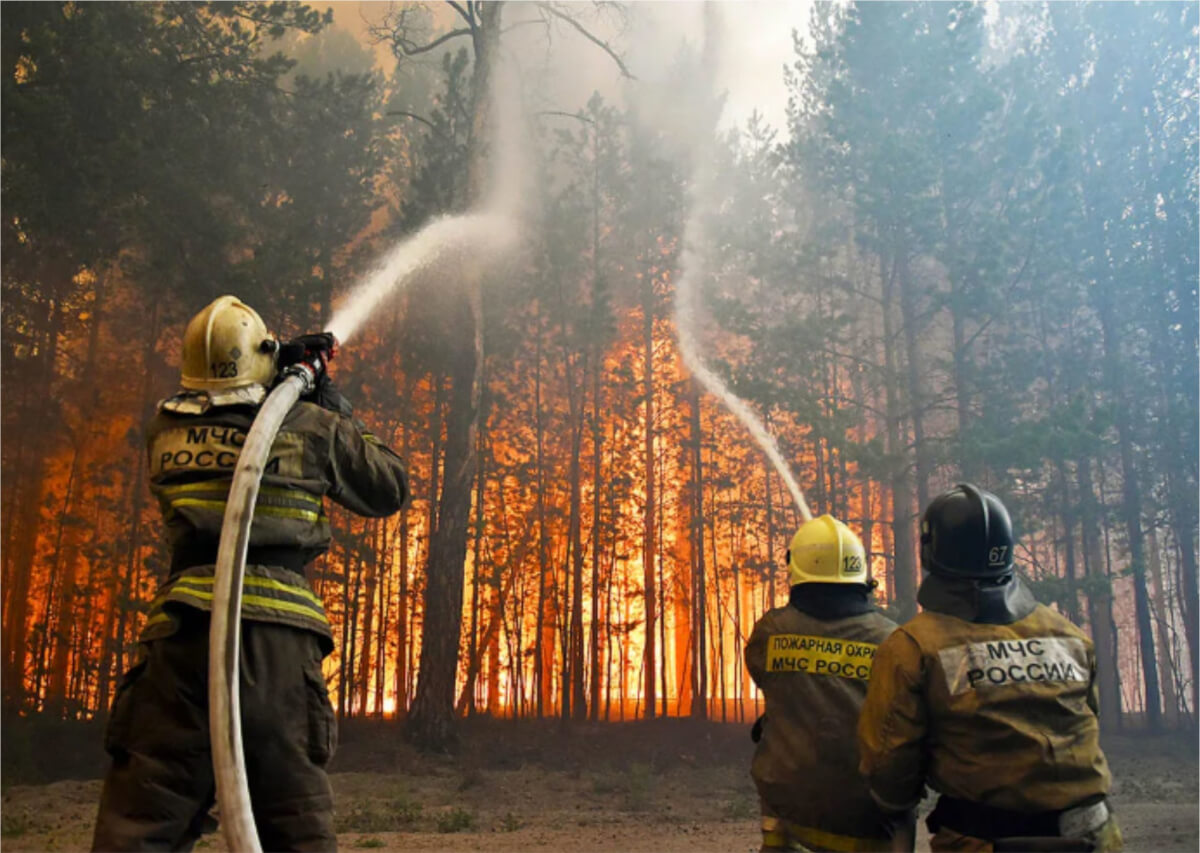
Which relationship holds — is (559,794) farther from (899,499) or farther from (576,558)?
(899,499)

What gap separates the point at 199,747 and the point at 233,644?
0.36 metres

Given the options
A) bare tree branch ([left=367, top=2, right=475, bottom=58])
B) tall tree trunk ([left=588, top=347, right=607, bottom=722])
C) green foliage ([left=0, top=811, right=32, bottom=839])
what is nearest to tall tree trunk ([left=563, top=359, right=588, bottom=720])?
tall tree trunk ([left=588, top=347, right=607, bottom=722])

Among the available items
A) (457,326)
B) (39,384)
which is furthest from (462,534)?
(39,384)

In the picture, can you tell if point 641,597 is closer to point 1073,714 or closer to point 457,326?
point 457,326

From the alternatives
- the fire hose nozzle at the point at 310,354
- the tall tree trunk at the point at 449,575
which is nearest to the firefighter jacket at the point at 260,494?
the fire hose nozzle at the point at 310,354

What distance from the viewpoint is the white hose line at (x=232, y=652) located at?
2311 millimetres

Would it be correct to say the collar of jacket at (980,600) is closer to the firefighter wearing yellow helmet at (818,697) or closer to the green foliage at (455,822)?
the firefighter wearing yellow helmet at (818,697)

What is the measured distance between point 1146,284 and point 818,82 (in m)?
5.41

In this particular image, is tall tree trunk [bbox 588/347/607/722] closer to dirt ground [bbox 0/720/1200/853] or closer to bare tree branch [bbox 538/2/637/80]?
dirt ground [bbox 0/720/1200/853]

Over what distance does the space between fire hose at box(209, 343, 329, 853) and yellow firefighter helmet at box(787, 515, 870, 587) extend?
2.11 meters

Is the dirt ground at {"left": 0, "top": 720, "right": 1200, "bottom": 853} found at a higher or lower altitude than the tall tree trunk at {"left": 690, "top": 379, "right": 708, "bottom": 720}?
lower

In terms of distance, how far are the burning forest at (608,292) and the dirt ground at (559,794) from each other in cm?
114

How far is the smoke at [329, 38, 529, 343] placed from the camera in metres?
11.6

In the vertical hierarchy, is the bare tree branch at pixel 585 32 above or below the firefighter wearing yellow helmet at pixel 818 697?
above
